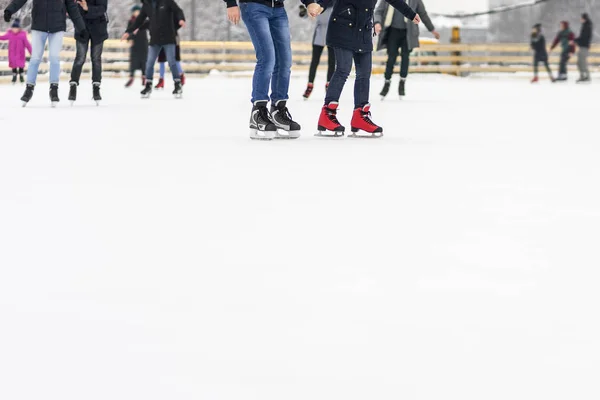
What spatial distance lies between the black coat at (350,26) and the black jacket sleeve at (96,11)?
4.51 metres

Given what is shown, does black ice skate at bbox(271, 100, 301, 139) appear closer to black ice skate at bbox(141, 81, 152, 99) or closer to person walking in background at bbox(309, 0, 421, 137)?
person walking in background at bbox(309, 0, 421, 137)

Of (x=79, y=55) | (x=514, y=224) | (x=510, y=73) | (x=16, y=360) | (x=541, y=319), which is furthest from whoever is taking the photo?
(x=510, y=73)

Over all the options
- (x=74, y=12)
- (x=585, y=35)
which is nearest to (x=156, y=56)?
(x=74, y=12)

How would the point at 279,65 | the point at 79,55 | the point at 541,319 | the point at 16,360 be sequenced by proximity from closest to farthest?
1. the point at 16,360
2. the point at 541,319
3. the point at 279,65
4. the point at 79,55

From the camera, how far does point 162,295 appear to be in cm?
296

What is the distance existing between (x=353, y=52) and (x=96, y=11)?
4.64m

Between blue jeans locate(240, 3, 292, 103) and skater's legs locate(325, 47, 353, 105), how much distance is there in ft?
1.06

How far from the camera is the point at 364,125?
8273mm

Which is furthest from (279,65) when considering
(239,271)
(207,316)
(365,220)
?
(207,316)

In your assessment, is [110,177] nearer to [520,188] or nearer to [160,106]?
[520,188]

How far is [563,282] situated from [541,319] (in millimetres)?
457

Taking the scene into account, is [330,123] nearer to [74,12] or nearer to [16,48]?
[74,12]

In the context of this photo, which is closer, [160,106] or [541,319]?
[541,319]

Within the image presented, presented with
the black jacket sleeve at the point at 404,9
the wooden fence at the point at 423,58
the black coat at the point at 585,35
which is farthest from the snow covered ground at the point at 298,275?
the wooden fence at the point at 423,58
